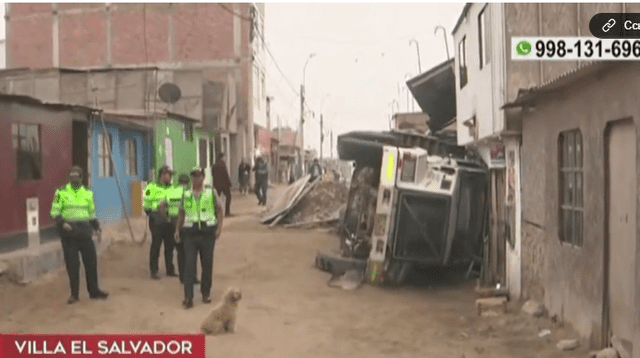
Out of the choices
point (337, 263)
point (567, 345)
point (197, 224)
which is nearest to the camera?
point (567, 345)

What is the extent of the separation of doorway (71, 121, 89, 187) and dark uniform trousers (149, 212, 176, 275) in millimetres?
4336

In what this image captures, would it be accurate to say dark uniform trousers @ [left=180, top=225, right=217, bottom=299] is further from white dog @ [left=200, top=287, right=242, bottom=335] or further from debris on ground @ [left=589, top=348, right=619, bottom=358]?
debris on ground @ [left=589, top=348, right=619, bottom=358]

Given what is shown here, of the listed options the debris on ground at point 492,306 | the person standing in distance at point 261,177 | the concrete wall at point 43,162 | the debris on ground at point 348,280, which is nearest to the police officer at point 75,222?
the concrete wall at point 43,162

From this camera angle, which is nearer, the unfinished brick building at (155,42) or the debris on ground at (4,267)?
the debris on ground at (4,267)

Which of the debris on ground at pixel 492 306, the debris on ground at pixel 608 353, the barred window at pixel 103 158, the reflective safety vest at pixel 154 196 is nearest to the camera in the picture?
the debris on ground at pixel 608 353

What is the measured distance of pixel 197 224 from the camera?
8.25 metres

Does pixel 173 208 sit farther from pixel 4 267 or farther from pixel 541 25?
pixel 541 25

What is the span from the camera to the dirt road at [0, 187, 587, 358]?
691 cm

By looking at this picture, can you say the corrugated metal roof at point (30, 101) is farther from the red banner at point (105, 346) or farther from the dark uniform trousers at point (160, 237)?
the red banner at point (105, 346)

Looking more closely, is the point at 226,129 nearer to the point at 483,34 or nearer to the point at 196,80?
the point at 196,80

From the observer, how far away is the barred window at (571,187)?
6879mm

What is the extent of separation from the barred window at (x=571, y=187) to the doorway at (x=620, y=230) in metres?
0.73

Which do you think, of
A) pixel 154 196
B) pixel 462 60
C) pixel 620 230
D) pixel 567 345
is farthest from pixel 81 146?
pixel 620 230

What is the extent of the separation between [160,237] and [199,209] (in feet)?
6.75
